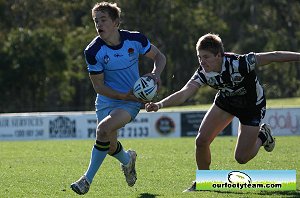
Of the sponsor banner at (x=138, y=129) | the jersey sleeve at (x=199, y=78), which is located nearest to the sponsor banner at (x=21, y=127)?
the sponsor banner at (x=138, y=129)

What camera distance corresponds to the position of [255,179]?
8328 mm

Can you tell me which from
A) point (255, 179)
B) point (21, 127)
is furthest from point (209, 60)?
point (21, 127)

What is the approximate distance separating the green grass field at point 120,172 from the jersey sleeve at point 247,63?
141 centimetres

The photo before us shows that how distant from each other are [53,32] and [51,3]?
13.0 ft

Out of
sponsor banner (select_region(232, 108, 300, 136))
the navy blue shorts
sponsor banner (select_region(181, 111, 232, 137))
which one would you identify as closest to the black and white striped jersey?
the navy blue shorts

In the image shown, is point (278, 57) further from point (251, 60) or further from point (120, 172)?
point (120, 172)

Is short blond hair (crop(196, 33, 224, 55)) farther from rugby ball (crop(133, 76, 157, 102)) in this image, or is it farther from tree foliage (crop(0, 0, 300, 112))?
tree foliage (crop(0, 0, 300, 112))

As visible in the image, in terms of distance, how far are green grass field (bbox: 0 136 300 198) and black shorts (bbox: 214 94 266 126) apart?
93cm

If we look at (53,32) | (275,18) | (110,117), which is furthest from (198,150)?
(275,18)

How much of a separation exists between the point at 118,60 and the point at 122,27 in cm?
3695

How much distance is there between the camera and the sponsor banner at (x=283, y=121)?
23625 mm

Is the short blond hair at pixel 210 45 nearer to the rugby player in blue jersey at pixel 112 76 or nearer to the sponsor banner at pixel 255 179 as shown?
the rugby player in blue jersey at pixel 112 76

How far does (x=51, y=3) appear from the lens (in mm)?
47500

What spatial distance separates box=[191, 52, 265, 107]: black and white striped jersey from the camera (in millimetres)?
8570
